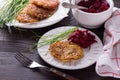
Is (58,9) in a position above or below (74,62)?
above

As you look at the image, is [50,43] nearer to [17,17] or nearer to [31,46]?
[31,46]

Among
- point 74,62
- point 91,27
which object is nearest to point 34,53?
point 74,62

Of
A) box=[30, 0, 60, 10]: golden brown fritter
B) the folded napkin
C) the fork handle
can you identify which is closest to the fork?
the fork handle

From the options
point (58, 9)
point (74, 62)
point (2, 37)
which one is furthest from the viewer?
point (58, 9)

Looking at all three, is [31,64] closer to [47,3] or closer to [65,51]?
[65,51]

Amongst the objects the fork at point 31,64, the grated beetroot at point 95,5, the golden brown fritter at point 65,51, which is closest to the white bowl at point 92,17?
the grated beetroot at point 95,5

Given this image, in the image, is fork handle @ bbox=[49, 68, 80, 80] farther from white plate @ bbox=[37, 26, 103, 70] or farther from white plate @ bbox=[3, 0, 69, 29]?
white plate @ bbox=[3, 0, 69, 29]

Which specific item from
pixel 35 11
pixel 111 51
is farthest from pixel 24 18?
pixel 111 51
